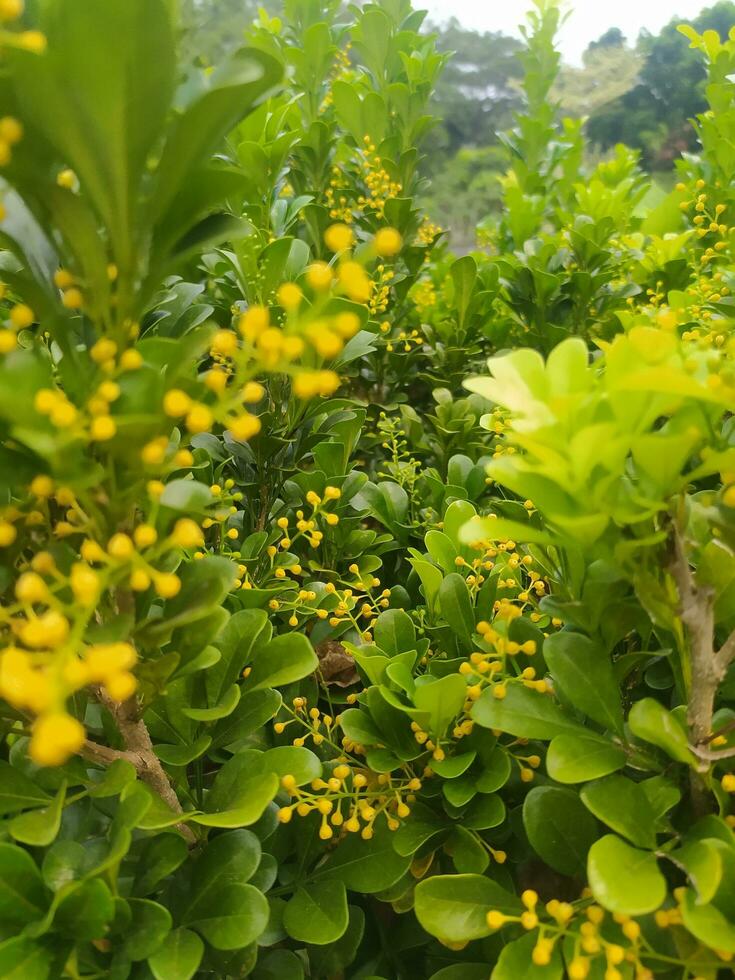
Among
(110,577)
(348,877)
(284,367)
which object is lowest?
(348,877)

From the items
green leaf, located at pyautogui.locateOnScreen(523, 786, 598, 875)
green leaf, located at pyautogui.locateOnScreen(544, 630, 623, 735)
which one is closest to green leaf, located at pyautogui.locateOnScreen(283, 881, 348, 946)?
green leaf, located at pyautogui.locateOnScreen(523, 786, 598, 875)

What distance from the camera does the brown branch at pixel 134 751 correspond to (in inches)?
25.8

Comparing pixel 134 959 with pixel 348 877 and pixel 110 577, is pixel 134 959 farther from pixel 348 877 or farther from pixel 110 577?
pixel 110 577

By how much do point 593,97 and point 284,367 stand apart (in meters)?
9.79

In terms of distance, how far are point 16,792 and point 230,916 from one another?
230 mm

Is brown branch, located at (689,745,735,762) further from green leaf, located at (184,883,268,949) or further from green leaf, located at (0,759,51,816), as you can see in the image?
green leaf, located at (0,759,51,816)

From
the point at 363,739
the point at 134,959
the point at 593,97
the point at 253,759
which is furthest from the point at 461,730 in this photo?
the point at 593,97

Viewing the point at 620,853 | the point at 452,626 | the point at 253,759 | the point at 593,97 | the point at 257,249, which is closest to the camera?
the point at 620,853

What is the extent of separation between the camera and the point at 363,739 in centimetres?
78

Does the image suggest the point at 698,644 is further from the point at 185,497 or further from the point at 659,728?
the point at 185,497

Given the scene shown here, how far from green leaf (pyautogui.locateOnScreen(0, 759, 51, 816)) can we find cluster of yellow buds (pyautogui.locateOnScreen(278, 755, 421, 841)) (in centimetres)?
23

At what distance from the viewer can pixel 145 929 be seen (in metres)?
0.60

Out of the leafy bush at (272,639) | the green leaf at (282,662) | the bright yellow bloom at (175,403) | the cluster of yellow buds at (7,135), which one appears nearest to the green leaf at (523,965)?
the leafy bush at (272,639)

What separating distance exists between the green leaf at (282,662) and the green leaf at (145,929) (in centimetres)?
21
